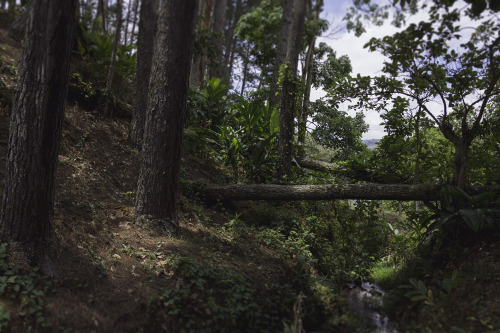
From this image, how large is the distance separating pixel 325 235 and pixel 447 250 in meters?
2.07

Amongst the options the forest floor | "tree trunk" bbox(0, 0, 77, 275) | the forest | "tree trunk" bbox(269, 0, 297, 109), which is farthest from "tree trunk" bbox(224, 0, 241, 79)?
"tree trunk" bbox(0, 0, 77, 275)

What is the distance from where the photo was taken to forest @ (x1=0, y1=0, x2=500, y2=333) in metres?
2.80

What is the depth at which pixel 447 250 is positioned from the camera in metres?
4.05

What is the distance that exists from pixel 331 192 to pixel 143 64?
4512 millimetres

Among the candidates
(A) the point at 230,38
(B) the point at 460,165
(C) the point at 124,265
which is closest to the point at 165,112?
(C) the point at 124,265

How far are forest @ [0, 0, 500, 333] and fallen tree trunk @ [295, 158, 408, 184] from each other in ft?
0.20

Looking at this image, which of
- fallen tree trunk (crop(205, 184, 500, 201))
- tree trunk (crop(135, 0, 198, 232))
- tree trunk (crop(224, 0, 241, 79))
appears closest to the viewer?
tree trunk (crop(135, 0, 198, 232))

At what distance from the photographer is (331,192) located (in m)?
5.40

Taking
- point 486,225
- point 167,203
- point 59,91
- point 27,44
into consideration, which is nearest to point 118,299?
point 167,203

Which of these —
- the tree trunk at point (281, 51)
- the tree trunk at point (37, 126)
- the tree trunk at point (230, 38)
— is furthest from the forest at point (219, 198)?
the tree trunk at point (230, 38)

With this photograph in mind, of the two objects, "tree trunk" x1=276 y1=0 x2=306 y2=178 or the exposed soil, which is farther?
"tree trunk" x1=276 y1=0 x2=306 y2=178

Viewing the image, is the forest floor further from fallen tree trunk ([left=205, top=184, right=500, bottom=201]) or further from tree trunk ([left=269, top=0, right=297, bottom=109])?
tree trunk ([left=269, top=0, right=297, bottom=109])

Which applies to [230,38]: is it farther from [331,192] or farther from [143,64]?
[331,192]

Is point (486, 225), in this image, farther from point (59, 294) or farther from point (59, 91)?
point (59, 91)
